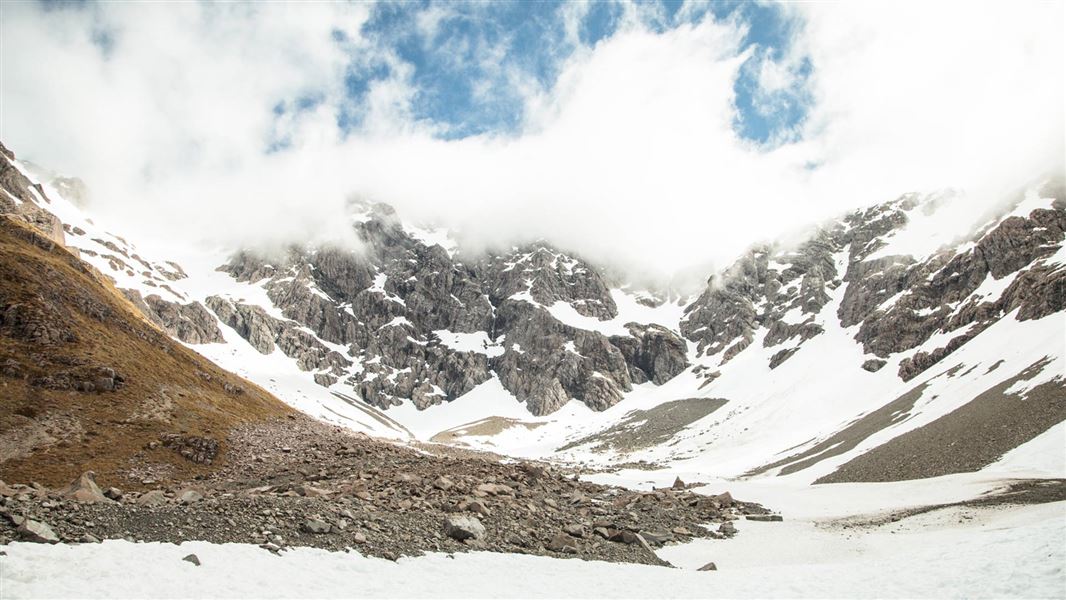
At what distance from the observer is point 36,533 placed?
15180mm

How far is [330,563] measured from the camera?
61.0ft

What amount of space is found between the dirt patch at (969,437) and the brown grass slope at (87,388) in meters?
68.2

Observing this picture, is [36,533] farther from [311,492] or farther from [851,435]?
[851,435]

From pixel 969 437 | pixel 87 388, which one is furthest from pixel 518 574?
pixel 969 437

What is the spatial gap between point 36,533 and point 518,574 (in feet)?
47.6

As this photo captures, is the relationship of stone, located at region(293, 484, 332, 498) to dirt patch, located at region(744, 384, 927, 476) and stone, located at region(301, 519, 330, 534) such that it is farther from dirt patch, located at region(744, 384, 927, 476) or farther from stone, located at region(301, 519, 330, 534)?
dirt patch, located at region(744, 384, 927, 476)

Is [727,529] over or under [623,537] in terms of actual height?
under

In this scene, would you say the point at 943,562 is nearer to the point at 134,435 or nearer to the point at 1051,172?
the point at 134,435

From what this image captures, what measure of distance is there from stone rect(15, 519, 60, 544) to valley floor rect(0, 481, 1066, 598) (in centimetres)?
44

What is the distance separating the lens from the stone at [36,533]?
49.4 feet

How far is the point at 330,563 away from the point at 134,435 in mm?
33849

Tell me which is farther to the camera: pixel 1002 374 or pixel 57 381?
pixel 1002 374

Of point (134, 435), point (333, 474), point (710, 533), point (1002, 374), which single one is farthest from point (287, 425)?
point (1002, 374)

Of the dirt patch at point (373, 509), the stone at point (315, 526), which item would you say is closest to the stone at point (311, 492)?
the dirt patch at point (373, 509)
